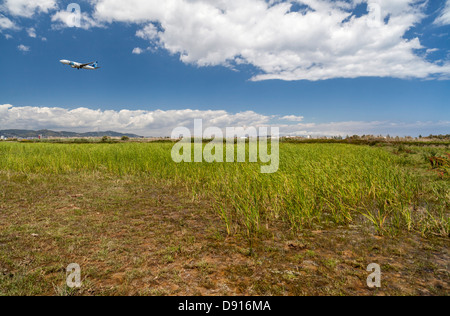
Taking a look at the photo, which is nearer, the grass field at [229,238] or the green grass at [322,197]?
the grass field at [229,238]

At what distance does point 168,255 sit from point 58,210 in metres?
3.31

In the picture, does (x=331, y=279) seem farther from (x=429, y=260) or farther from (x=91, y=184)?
(x=91, y=184)

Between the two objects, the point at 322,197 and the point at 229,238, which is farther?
the point at 322,197

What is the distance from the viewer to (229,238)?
3.39 meters

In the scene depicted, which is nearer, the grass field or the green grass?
the grass field

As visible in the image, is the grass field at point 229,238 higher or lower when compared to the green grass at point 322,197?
lower

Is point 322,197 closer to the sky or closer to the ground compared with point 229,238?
closer to the sky

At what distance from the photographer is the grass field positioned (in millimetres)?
2252

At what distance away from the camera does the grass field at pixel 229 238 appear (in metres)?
2.25

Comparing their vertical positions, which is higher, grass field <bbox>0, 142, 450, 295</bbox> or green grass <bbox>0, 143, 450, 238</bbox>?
green grass <bbox>0, 143, 450, 238</bbox>
